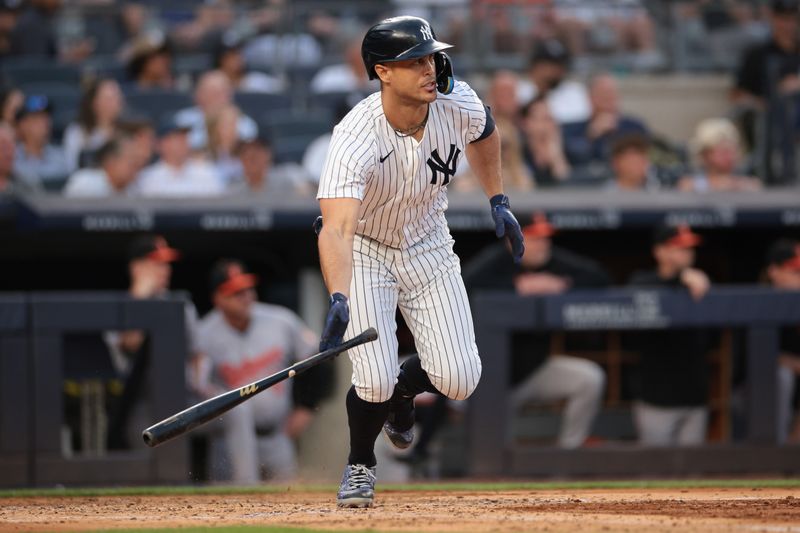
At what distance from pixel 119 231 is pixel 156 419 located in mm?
1435

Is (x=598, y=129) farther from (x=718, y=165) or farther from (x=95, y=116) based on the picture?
(x=95, y=116)

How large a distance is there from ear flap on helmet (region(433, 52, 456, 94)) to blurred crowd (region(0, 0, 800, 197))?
342 centimetres

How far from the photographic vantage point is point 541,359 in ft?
24.9

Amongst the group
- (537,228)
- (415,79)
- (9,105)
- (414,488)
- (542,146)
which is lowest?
(414,488)

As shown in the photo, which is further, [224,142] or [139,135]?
[224,142]

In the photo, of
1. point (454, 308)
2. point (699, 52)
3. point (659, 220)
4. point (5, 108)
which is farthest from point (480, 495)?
point (699, 52)

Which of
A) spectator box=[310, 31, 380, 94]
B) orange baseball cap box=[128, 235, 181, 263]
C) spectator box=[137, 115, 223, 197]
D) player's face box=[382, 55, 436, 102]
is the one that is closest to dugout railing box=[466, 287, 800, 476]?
orange baseball cap box=[128, 235, 181, 263]

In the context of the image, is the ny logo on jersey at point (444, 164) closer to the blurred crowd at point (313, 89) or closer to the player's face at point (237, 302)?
the player's face at point (237, 302)

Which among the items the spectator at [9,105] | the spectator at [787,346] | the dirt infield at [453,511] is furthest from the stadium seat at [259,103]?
the dirt infield at [453,511]

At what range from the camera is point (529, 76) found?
9664 millimetres

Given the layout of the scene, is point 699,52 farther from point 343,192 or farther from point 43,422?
point 343,192

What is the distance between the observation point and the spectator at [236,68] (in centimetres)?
926

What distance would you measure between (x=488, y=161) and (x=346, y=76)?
15.0 feet

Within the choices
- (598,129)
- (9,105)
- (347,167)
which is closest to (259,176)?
(9,105)
